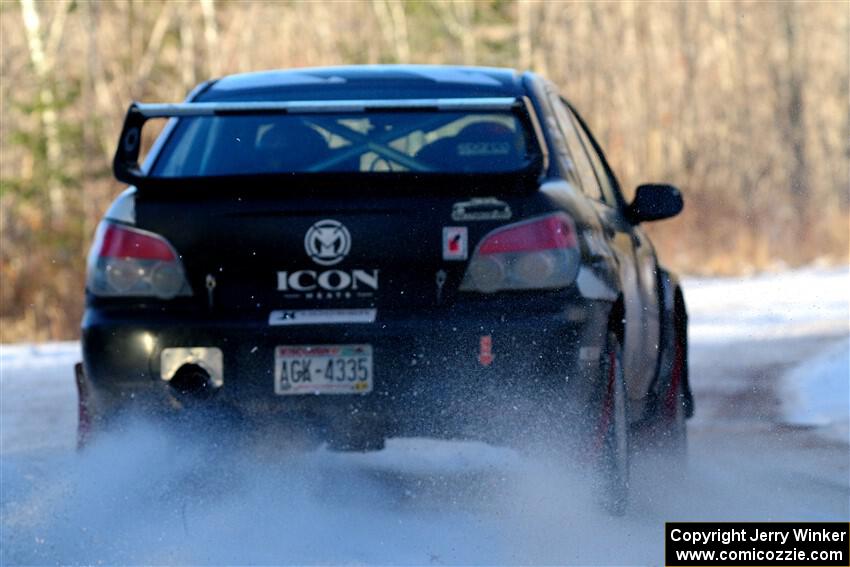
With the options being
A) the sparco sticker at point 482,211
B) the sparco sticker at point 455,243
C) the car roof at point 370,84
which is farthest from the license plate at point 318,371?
the car roof at point 370,84

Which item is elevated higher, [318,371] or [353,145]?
[353,145]

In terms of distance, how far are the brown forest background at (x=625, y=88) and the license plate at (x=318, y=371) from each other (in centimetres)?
1822

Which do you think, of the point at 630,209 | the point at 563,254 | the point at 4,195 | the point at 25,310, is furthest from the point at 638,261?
the point at 4,195

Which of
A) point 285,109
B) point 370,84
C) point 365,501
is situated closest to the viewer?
point 285,109

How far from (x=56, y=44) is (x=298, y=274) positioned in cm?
2577

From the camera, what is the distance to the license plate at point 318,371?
5562mm

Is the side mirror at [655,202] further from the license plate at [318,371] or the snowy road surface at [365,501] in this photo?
the license plate at [318,371]

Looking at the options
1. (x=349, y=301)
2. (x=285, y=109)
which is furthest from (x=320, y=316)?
(x=285, y=109)

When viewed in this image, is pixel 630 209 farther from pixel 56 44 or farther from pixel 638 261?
pixel 56 44

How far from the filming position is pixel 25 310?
62.8ft

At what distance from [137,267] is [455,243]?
0.99 m

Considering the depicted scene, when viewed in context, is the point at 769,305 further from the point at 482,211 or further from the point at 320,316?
the point at 320,316

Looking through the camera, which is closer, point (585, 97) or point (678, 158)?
Result: point (678, 158)

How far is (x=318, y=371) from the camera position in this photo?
557 centimetres
